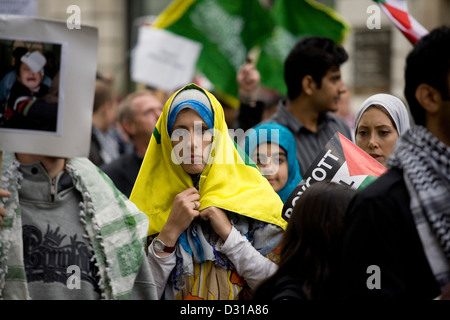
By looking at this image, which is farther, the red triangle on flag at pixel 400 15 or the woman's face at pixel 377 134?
the red triangle on flag at pixel 400 15

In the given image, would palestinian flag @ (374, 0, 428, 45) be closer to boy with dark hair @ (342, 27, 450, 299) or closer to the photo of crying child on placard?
boy with dark hair @ (342, 27, 450, 299)

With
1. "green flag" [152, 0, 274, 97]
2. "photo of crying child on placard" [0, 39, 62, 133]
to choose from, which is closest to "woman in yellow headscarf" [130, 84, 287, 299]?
"photo of crying child on placard" [0, 39, 62, 133]

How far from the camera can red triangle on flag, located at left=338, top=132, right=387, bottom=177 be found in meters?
3.27

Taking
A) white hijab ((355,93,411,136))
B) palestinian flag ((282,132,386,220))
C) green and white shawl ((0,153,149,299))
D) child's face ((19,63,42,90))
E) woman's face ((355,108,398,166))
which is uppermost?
child's face ((19,63,42,90))

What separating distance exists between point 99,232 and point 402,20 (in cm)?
241

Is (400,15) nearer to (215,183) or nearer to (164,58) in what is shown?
(215,183)

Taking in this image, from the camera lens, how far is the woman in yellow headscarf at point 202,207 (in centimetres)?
318

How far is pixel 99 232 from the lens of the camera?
2.94 metres

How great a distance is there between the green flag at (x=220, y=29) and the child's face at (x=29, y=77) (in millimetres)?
4044

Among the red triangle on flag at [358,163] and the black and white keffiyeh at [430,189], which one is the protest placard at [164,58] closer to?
the red triangle on flag at [358,163]

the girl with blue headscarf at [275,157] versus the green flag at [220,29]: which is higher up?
the green flag at [220,29]

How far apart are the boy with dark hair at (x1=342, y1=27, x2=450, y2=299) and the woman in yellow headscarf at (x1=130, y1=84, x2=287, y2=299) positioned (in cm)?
94

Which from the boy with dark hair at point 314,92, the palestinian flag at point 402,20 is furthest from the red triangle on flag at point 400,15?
the boy with dark hair at point 314,92

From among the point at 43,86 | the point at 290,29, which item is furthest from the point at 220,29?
the point at 43,86
